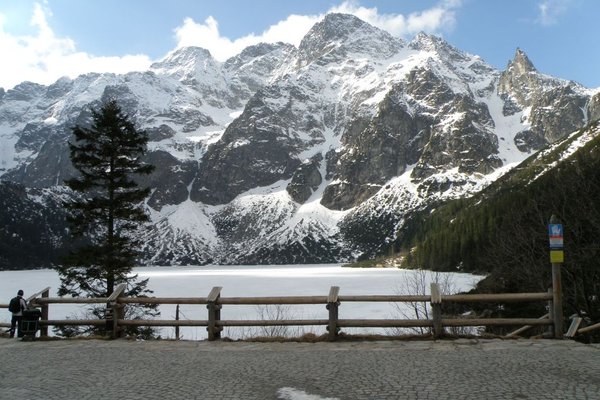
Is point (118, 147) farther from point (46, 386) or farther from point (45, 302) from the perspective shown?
point (46, 386)

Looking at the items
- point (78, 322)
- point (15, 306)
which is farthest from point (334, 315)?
point (15, 306)

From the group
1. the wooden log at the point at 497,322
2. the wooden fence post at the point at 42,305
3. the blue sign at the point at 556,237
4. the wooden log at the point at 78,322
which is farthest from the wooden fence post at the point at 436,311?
the wooden fence post at the point at 42,305

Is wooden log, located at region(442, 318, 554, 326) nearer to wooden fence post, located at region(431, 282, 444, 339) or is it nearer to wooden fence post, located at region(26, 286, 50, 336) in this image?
wooden fence post, located at region(431, 282, 444, 339)

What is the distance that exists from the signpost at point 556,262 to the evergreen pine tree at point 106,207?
15694mm

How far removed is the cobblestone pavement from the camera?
852 cm

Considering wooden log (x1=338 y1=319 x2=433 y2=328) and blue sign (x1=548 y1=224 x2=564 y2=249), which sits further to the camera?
wooden log (x1=338 y1=319 x2=433 y2=328)

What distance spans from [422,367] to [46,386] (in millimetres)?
7250

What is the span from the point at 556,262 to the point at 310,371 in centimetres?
712

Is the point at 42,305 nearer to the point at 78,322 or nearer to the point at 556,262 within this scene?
the point at 78,322

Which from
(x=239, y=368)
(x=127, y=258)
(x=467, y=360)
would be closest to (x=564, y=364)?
(x=467, y=360)

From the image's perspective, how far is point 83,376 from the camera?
10.2m

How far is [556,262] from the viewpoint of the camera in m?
12.9

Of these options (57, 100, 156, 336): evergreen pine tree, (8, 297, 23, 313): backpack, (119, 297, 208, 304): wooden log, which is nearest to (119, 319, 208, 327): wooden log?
(119, 297, 208, 304): wooden log

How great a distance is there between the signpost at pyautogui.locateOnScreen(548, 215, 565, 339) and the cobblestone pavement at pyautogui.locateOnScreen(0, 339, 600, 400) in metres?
0.62
